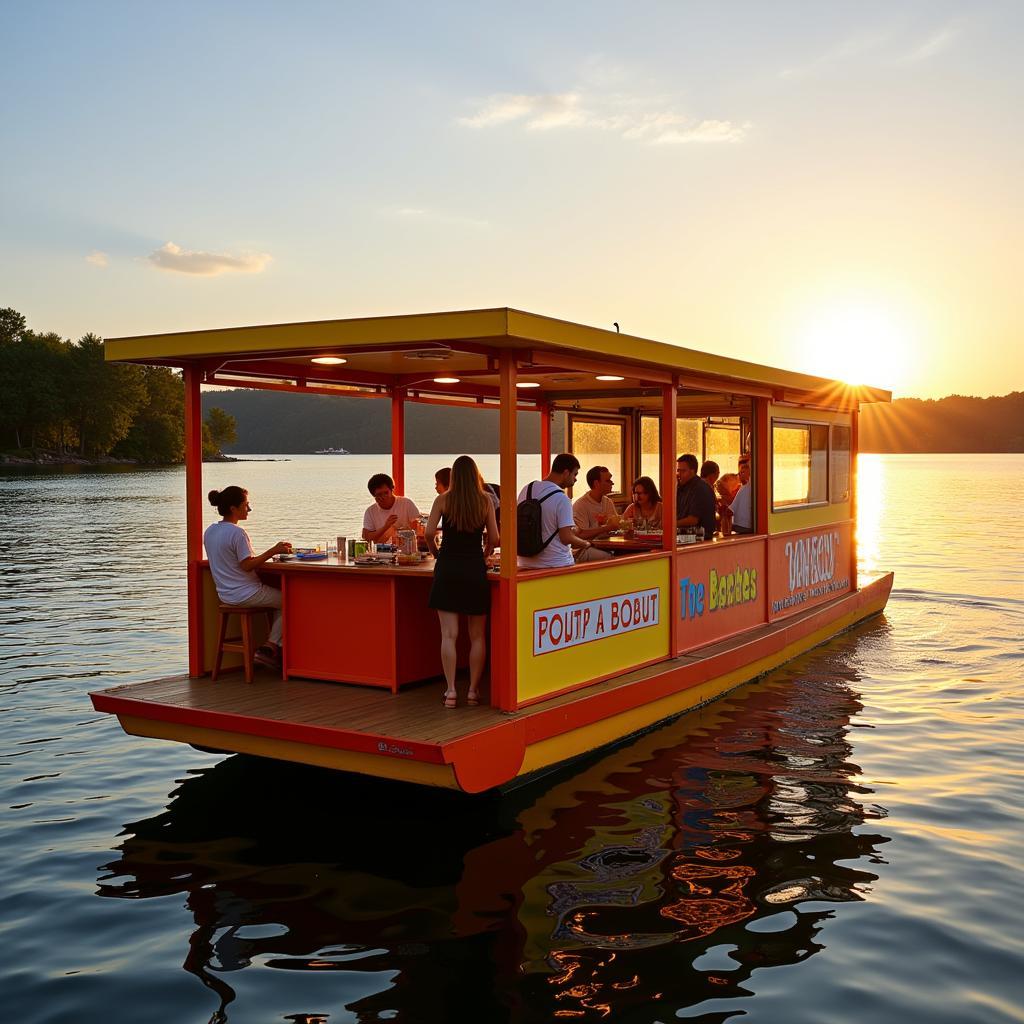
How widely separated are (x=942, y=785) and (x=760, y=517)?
3902mm

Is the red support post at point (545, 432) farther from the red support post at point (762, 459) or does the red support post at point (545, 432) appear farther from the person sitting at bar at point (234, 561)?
the person sitting at bar at point (234, 561)

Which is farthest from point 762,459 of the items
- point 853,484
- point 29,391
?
point 29,391

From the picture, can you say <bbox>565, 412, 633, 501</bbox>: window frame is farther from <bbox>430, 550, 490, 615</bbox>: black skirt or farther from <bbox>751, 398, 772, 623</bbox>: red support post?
<bbox>430, 550, 490, 615</bbox>: black skirt

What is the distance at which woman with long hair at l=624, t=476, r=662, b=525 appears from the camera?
37.8 feet

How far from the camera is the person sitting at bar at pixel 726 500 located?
465 inches

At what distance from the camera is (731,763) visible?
28.4ft

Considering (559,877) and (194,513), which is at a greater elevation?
(194,513)

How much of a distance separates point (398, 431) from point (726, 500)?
4531 millimetres

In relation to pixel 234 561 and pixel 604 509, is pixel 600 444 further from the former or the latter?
pixel 234 561

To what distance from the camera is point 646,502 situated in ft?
38.3

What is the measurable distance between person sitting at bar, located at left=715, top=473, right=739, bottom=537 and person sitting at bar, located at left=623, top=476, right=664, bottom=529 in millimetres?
728

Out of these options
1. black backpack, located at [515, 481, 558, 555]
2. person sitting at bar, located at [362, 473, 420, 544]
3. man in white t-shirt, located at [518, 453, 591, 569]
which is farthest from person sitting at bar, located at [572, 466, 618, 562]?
black backpack, located at [515, 481, 558, 555]

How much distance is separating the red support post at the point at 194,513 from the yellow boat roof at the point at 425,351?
0.20 metres

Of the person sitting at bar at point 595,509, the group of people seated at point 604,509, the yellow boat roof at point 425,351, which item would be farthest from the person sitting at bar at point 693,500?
the yellow boat roof at point 425,351
